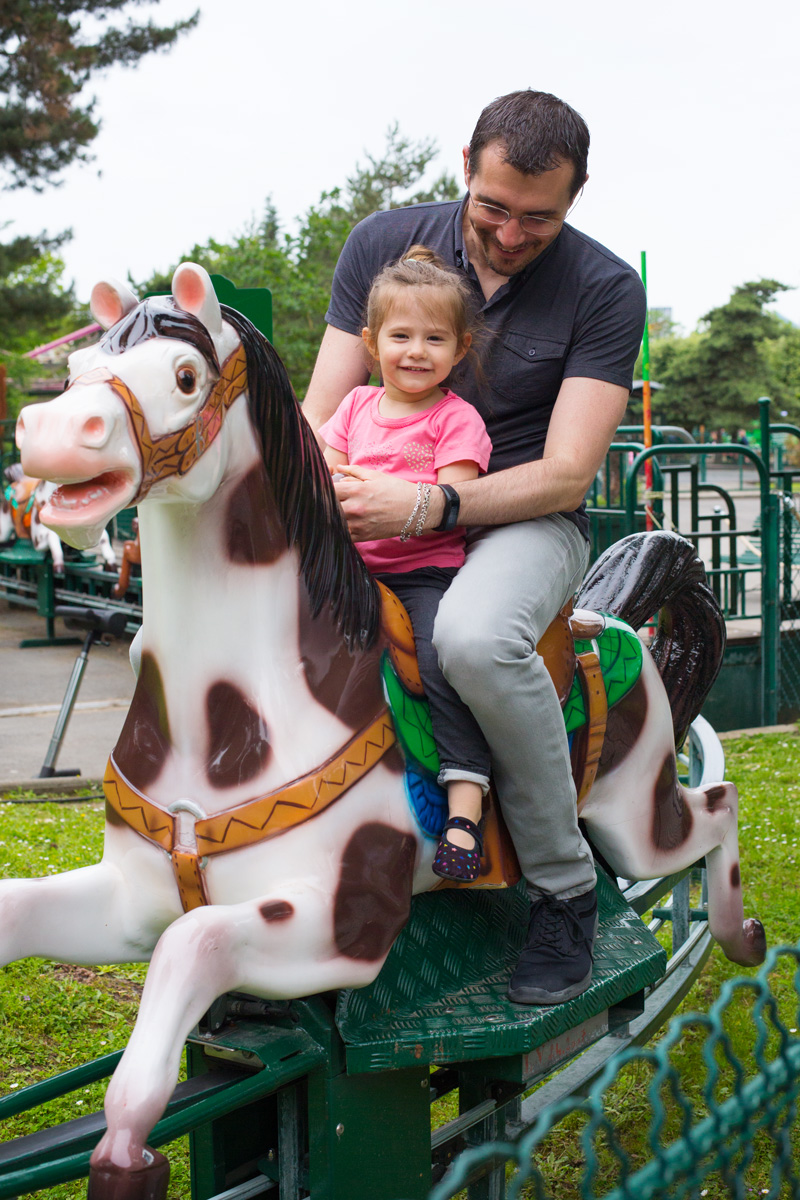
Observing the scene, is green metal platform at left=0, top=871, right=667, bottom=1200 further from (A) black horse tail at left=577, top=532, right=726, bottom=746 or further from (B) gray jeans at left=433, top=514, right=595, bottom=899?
(A) black horse tail at left=577, top=532, right=726, bottom=746

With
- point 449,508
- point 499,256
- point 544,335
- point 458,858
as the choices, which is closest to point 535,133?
point 499,256

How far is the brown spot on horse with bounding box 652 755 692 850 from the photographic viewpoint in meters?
2.71

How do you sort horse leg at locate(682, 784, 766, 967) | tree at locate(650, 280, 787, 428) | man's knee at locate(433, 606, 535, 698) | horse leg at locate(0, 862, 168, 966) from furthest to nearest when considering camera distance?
tree at locate(650, 280, 787, 428) → horse leg at locate(682, 784, 766, 967) → man's knee at locate(433, 606, 535, 698) → horse leg at locate(0, 862, 168, 966)

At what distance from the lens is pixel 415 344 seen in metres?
2.03

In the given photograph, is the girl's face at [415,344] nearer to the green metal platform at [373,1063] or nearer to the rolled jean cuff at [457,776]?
the rolled jean cuff at [457,776]

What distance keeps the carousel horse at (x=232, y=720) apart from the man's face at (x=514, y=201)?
60 centimetres

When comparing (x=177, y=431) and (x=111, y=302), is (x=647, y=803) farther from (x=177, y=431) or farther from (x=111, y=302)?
(x=111, y=302)

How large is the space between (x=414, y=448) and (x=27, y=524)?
9544mm

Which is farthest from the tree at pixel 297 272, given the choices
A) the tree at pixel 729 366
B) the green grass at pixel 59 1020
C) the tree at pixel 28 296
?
the tree at pixel 729 366

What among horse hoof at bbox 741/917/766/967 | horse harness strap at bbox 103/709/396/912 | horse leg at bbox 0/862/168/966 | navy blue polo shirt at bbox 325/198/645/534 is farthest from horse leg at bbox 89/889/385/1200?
horse hoof at bbox 741/917/766/967

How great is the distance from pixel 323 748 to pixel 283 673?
5.4 inches

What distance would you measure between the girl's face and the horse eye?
48 cm

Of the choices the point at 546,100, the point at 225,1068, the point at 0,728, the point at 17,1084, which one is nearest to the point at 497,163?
the point at 546,100

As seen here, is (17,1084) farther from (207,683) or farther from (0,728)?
(0,728)
